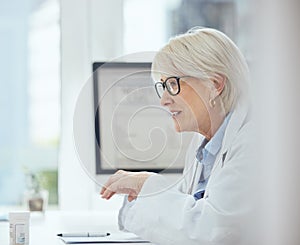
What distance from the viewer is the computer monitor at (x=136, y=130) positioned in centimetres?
181

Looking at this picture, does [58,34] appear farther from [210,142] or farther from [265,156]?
[265,156]

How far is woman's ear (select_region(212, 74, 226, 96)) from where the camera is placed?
1646mm

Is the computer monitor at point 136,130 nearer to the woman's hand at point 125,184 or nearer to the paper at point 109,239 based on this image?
the woman's hand at point 125,184

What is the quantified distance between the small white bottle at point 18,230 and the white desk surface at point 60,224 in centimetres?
4

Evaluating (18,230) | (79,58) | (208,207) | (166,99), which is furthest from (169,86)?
(79,58)

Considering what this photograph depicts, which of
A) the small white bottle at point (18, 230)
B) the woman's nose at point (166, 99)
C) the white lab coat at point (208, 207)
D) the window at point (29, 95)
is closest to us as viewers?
the white lab coat at point (208, 207)

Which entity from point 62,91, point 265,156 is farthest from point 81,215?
point 265,156

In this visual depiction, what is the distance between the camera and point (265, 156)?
102cm

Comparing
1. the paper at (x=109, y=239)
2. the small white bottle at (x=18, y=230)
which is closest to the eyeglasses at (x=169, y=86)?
the paper at (x=109, y=239)

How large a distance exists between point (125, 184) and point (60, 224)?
374mm

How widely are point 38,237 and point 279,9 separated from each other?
3.14 ft

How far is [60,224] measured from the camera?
200 centimetres

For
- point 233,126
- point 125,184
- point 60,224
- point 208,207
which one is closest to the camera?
point 208,207

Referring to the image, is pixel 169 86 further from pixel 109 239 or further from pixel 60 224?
pixel 60 224
